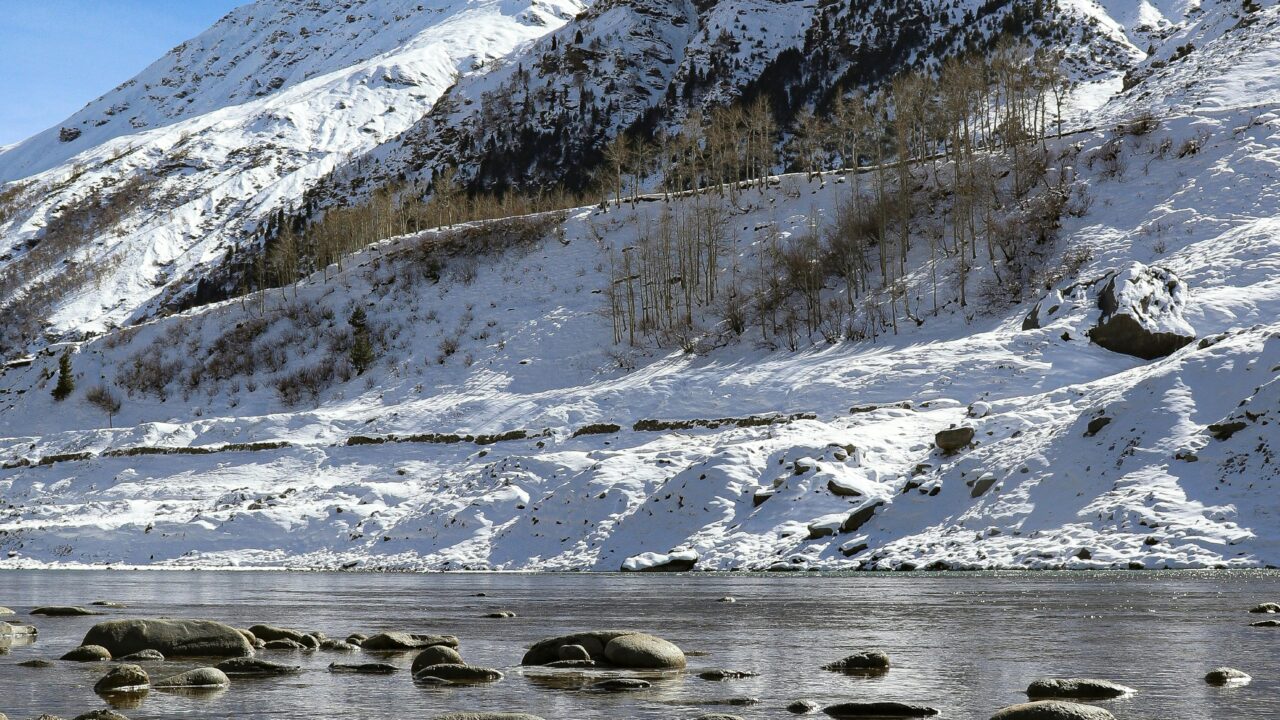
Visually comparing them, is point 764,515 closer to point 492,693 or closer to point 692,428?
point 692,428

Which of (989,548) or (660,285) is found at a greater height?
(660,285)

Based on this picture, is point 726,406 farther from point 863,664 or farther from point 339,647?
point 863,664

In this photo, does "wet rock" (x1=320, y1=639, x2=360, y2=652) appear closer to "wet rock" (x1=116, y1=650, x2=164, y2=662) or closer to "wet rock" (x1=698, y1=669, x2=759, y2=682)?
"wet rock" (x1=116, y1=650, x2=164, y2=662)

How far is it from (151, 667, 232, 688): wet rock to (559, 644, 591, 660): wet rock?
3.58 m

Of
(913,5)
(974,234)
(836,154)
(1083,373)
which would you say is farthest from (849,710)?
(913,5)

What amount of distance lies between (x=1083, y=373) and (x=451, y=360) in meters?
45.7

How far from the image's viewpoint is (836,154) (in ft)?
528

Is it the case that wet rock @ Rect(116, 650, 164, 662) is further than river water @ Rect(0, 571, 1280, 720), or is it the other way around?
wet rock @ Rect(116, 650, 164, 662)

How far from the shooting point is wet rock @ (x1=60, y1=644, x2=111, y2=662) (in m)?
13.1

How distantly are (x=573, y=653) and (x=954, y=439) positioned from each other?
1069 inches

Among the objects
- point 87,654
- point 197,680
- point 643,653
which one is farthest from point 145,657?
point 643,653

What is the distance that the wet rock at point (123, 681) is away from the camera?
1046cm

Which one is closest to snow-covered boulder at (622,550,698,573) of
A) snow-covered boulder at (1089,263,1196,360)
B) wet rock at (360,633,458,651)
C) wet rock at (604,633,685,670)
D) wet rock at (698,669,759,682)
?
wet rock at (360,633,458,651)

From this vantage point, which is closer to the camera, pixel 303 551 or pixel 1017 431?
pixel 1017 431
